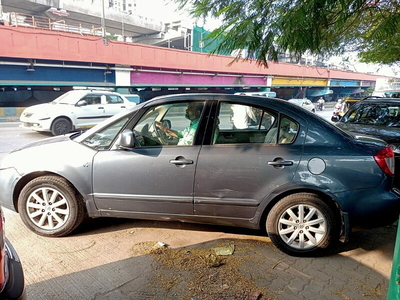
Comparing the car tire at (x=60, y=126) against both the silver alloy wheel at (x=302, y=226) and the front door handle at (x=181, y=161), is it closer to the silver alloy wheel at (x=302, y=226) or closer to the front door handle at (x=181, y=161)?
the front door handle at (x=181, y=161)

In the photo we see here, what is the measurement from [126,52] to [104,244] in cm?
1901

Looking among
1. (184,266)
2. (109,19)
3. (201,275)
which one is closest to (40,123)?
(184,266)

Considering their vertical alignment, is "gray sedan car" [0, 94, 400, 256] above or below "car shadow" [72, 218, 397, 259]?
above

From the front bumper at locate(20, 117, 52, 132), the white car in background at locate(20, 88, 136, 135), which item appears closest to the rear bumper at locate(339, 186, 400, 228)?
the white car in background at locate(20, 88, 136, 135)

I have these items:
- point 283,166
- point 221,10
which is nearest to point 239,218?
point 283,166

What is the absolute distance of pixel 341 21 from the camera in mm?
3525

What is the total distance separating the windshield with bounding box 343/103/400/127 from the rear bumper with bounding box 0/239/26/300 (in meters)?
6.78

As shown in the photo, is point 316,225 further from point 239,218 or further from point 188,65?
point 188,65

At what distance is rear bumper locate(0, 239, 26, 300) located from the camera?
1.56 metres

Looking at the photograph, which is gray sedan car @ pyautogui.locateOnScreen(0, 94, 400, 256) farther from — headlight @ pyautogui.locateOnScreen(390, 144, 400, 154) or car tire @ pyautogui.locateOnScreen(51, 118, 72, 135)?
car tire @ pyautogui.locateOnScreen(51, 118, 72, 135)

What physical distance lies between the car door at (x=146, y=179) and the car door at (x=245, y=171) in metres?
0.14

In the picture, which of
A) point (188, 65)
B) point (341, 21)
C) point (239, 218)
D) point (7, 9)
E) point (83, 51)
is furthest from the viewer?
point (7, 9)

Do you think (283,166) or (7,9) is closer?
(283,166)

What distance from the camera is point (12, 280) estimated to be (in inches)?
65.3
